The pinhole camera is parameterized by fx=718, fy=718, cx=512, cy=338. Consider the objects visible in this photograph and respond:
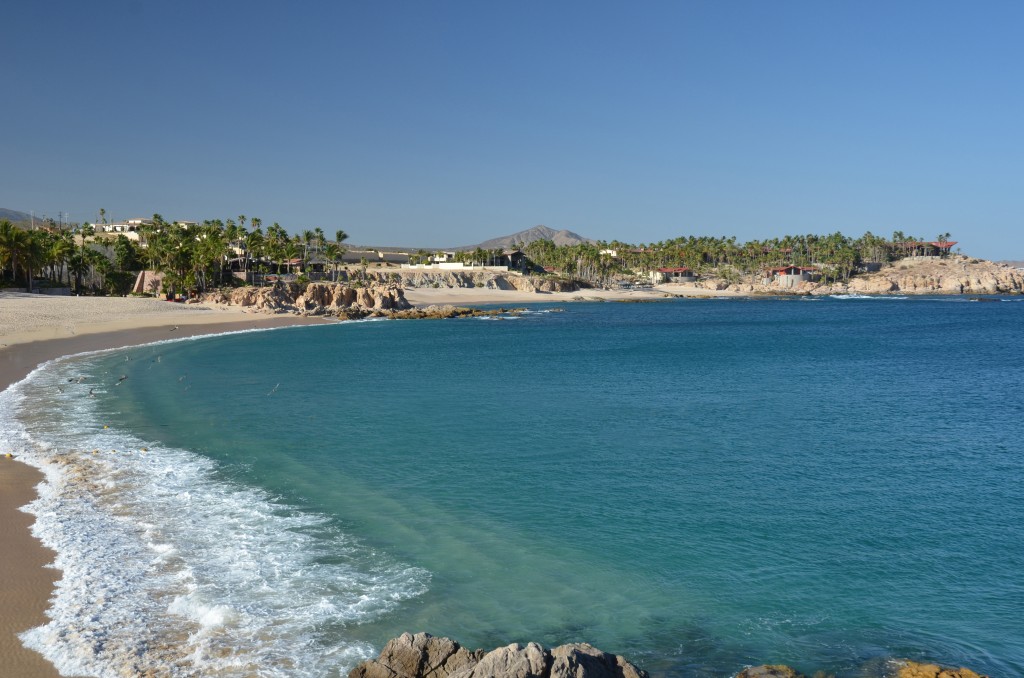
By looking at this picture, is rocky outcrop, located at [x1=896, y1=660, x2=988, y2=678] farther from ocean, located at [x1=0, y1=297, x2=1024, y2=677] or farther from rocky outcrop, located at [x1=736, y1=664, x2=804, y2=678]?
rocky outcrop, located at [x1=736, y1=664, x2=804, y2=678]

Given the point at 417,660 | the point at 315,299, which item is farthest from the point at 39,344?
the point at 417,660

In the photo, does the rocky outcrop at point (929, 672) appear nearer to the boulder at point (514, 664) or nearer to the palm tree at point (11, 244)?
the boulder at point (514, 664)

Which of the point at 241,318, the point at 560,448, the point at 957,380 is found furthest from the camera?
the point at 241,318

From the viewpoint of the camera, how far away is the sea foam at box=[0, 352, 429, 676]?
11469mm

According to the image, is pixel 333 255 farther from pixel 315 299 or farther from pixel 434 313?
pixel 434 313

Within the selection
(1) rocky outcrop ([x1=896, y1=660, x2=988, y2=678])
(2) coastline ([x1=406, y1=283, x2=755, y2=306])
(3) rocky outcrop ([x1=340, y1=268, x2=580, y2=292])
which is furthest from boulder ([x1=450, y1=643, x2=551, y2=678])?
(3) rocky outcrop ([x1=340, y1=268, x2=580, y2=292])

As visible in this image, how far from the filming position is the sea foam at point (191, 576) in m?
11.5

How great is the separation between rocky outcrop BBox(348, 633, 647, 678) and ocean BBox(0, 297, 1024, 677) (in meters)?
1.21

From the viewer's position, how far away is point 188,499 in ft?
63.3

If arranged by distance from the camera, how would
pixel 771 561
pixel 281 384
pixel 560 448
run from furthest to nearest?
pixel 281 384 → pixel 560 448 → pixel 771 561

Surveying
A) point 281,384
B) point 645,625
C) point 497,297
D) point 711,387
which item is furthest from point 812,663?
point 497,297

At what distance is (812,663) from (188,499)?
1560 centimetres

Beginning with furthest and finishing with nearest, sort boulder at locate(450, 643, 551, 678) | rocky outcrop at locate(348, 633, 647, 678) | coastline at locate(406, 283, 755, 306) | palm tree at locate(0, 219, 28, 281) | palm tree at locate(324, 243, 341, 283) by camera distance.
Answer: coastline at locate(406, 283, 755, 306)
palm tree at locate(324, 243, 341, 283)
palm tree at locate(0, 219, 28, 281)
rocky outcrop at locate(348, 633, 647, 678)
boulder at locate(450, 643, 551, 678)

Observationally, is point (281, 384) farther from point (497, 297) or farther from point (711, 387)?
point (497, 297)
